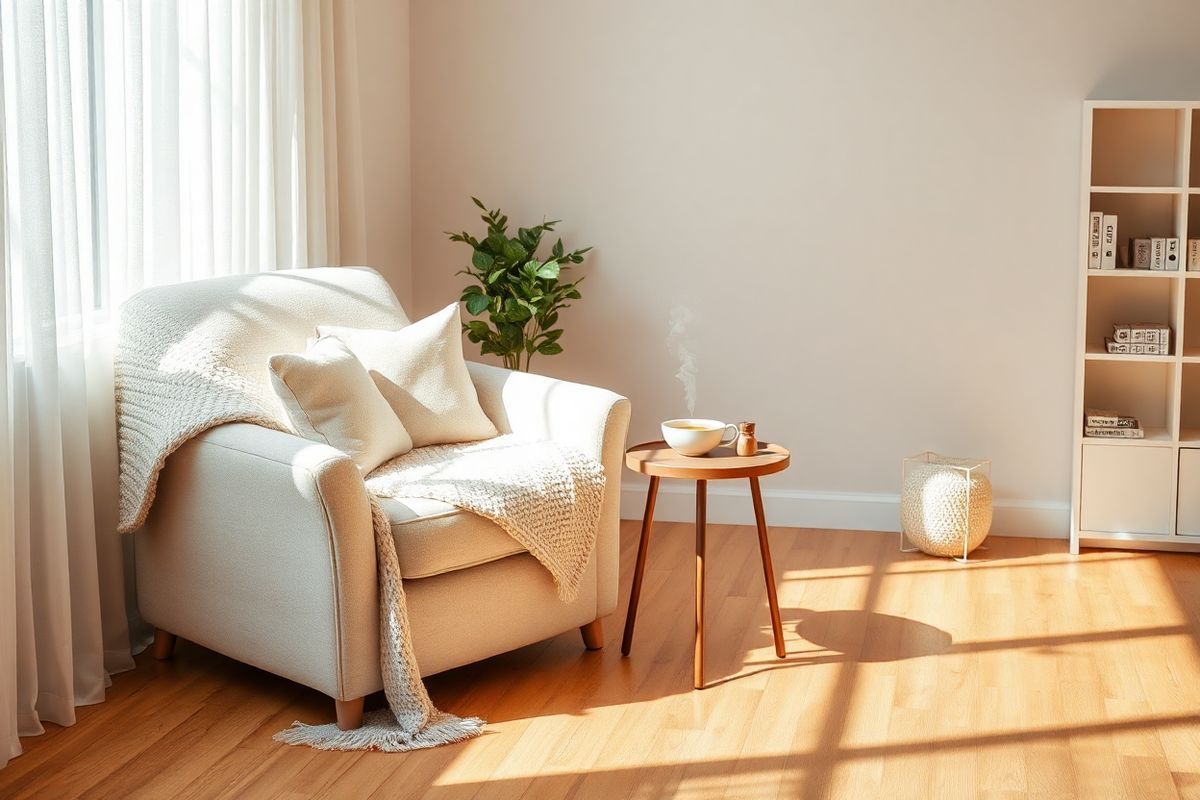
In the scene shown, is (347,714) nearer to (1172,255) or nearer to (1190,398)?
(1172,255)

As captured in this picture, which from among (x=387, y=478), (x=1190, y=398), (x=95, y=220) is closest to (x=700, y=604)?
(x=387, y=478)

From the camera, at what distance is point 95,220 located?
2930 mm

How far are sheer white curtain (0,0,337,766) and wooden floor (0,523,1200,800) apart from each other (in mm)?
246

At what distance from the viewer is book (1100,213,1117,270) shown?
3.88 m

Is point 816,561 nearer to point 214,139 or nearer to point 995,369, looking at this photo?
point 995,369

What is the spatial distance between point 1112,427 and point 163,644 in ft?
9.17

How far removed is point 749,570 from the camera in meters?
3.78

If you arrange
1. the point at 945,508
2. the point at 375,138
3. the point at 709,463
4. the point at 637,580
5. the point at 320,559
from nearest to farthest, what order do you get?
the point at 320,559
the point at 709,463
the point at 637,580
the point at 945,508
the point at 375,138

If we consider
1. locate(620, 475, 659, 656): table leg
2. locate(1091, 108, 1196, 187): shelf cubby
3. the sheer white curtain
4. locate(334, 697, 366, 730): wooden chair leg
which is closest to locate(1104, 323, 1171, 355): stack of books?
locate(1091, 108, 1196, 187): shelf cubby

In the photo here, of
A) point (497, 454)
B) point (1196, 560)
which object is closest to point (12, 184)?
point (497, 454)

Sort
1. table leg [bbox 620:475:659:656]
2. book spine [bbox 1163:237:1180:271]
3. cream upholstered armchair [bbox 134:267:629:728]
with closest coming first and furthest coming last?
cream upholstered armchair [bbox 134:267:629:728] < table leg [bbox 620:475:659:656] < book spine [bbox 1163:237:1180:271]

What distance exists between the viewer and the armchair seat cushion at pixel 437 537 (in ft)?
8.47

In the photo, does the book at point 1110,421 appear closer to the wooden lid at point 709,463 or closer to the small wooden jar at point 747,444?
the wooden lid at point 709,463

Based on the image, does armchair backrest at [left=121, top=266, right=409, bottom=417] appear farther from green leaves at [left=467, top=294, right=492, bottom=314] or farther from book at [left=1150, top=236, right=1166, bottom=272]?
book at [left=1150, top=236, right=1166, bottom=272]
